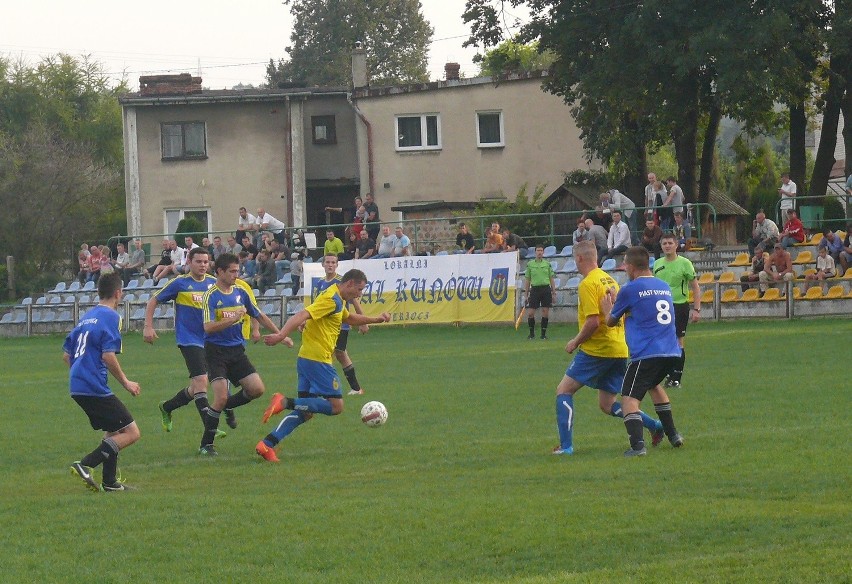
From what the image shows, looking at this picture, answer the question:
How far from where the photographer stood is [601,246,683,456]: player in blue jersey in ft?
33.6

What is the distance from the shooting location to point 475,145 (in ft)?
153

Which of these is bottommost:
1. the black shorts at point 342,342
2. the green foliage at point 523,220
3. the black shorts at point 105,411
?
the black shorts at point 342,342

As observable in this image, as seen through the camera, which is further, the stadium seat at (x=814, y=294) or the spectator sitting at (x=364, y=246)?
the spectator sitting at (x=364, y=246)

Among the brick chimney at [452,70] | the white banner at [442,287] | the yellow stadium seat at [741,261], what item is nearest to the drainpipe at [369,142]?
the brick chimney at [452,70]

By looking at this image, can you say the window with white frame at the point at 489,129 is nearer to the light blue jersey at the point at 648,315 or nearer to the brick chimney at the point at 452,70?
the brick chimney at the point at 452,70

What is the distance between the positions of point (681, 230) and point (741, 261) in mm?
1872

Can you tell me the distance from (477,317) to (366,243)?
15.7 feet

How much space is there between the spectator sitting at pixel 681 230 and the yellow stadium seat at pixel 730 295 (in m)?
2.90

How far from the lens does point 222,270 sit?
12.1 metres

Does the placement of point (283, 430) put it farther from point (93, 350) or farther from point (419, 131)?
point (419, 131)

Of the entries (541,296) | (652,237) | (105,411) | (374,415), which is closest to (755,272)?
(652,237)

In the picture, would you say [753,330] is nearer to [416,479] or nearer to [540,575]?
[416,479]

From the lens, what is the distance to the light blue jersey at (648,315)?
10.2 m

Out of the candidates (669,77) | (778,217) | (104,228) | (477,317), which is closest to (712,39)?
(669,77)
